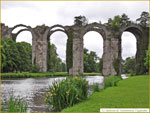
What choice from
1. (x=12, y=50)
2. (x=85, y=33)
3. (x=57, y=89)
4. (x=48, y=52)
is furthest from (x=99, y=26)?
(x=57, y=89)

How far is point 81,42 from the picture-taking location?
38.8 meters

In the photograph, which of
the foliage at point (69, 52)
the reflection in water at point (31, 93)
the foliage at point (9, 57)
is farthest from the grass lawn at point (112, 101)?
the foliage at point (69, 52)

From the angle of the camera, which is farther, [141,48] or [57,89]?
[141,48]

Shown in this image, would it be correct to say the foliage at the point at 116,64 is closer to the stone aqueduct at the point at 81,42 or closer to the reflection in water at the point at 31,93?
the stone aqueduct at the point at 81,42

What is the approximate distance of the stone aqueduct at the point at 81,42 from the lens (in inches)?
1454

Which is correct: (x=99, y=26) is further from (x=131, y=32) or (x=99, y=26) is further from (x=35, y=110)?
(x=35, y=110)

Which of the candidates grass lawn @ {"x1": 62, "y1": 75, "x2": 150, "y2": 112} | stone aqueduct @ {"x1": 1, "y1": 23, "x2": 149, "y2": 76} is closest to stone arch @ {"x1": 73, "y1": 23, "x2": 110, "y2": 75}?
stone aqueduct @ {"x1": 1, "y1": 23, "x2": 149, "y2": 76}

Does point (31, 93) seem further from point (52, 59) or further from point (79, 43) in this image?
point (52, 59)

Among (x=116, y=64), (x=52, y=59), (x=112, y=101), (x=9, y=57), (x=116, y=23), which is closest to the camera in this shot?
(x=112, y=101)

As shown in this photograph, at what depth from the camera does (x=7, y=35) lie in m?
40.5

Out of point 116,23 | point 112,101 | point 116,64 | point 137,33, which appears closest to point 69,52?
point 116,64

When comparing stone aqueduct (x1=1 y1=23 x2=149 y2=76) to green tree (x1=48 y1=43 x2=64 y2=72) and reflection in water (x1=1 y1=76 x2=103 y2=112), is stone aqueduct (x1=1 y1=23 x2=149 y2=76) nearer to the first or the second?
green tree (x1=48 y1=43 x2=64 y2=72)

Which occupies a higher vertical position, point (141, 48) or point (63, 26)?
point (63, 26)

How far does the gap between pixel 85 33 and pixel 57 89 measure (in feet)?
105
